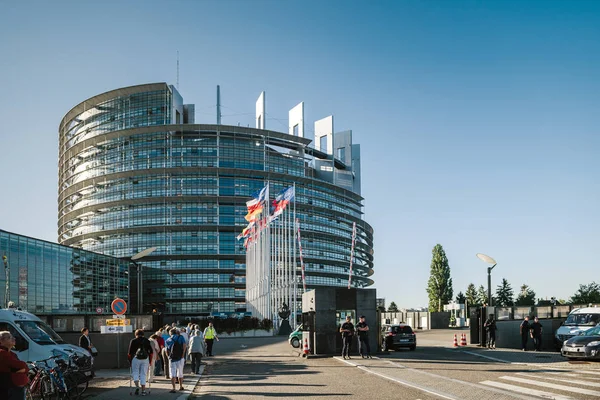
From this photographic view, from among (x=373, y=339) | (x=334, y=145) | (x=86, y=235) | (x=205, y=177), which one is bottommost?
(x=373, y=339)

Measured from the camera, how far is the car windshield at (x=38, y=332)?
18641mm

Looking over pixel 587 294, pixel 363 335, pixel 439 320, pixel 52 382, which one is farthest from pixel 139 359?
pixel 587 294

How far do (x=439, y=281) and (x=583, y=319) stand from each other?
295 feet

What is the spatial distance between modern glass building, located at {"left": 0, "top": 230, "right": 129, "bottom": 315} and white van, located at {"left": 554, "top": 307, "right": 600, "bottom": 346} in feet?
126

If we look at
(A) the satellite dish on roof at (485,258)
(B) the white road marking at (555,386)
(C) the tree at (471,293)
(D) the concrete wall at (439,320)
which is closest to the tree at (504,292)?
(C) the tree at (471,293)

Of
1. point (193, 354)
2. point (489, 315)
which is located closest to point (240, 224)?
point (489, 315)

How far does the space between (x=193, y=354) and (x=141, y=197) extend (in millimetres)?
102375

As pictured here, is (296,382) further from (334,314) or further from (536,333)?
(536,333)

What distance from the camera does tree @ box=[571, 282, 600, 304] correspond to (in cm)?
9500

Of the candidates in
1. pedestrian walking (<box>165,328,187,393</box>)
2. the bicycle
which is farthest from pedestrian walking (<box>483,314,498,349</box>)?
the bicycle

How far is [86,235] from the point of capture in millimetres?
127312

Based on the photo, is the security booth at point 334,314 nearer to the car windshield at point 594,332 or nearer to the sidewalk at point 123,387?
the sidewalk at point 123,387

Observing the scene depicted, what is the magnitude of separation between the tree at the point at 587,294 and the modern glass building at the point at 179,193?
1831 inches

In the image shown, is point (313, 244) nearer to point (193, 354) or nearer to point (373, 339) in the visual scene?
point (373, 339)
